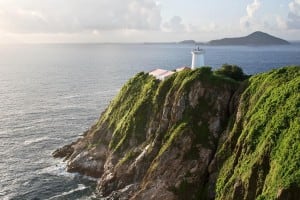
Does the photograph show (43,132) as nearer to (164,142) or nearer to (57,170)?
(57,170)

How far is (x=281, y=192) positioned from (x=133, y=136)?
38.4 m

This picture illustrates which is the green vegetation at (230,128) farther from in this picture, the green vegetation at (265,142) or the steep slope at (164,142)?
the steep slope at (164,142)

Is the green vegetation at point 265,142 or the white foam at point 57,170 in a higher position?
the green vegetation at point 265,142

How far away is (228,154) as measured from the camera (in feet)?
204

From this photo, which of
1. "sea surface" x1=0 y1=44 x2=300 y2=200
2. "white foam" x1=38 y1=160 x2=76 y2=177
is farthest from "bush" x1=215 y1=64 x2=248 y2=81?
"white foam" x1=38 y1=160 x2=76 y2=177

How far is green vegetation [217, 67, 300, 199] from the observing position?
5059cm

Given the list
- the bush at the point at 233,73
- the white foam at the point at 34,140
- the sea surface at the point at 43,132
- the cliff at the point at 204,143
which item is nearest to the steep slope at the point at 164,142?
the cliff at the point at 204,143

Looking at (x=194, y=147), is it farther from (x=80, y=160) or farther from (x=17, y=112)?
(x=17, y=112)

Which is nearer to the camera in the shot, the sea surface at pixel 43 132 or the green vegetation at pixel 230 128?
the green vegetation at pixel 230 128

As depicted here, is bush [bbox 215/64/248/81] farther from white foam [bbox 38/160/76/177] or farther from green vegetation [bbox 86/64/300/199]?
white foam [bbox 38/160/76/177]

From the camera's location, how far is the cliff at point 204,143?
53.8 metres

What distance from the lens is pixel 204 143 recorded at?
66.6m

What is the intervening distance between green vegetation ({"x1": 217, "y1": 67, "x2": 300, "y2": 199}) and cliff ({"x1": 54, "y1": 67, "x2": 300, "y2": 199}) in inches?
5.2

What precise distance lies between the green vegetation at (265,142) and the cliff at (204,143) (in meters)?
0.13
